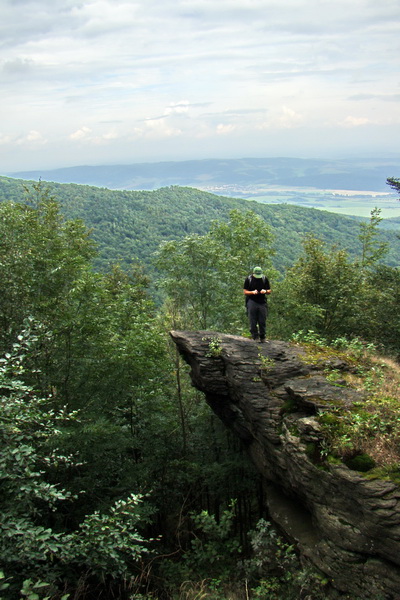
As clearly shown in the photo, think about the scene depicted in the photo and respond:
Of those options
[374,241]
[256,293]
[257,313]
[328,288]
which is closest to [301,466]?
[257,313]

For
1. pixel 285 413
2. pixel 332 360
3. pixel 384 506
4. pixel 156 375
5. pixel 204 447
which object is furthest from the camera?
pixel 204 447

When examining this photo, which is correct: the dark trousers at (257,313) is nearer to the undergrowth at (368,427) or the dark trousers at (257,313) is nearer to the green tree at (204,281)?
the undergrowth at (368,427)

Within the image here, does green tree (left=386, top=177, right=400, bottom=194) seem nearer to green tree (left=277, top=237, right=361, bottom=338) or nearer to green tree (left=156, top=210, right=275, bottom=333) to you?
green tree (left=277, top=237, right=361, bottom=338)

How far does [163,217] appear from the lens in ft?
465

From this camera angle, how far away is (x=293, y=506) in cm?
1110

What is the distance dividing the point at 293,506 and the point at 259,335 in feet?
16.7

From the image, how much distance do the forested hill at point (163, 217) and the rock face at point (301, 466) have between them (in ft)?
281

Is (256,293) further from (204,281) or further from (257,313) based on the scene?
(204,281)

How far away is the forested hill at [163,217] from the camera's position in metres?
113

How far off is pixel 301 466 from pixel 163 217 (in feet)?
450

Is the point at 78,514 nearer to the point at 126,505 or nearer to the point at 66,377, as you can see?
the point at 66,377

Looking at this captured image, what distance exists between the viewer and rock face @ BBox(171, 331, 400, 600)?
24.5 feet

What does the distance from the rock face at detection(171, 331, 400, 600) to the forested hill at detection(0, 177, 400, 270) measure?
85.8m

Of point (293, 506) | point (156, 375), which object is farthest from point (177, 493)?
point (293, 506)
